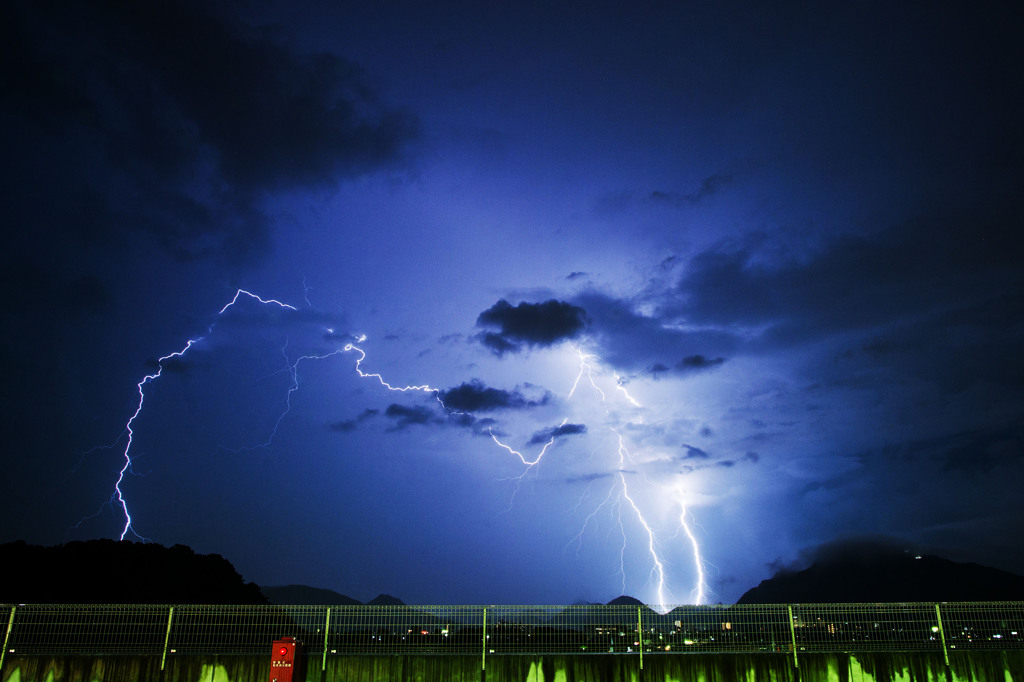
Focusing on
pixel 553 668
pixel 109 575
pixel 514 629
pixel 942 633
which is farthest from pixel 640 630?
pixel 109 575

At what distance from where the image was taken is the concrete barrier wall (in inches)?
381

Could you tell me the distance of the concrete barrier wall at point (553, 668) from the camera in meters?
9.67

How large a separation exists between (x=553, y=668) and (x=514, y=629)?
0.88 meters

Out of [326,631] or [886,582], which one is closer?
[326,631]

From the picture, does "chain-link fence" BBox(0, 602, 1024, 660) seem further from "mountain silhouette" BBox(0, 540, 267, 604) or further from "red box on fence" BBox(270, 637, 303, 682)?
Result: "mountain silhouette" BBox(0, 540, 267, 604)

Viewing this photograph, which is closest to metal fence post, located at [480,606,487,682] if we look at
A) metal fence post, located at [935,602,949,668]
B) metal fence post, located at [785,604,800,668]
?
metal fence post, located at [785,604,800,668]

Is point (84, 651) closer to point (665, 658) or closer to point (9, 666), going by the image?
point (9, 666)

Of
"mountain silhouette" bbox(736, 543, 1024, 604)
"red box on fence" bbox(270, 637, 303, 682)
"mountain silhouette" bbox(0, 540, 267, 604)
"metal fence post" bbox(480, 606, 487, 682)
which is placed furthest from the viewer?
"mountain silhouette" bbox(736, 543, 1024, 604)

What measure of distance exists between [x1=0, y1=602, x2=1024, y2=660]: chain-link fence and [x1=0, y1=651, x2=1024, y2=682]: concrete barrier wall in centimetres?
13

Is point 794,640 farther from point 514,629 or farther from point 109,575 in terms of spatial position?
point 109,575

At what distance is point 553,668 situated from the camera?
32.0 ft

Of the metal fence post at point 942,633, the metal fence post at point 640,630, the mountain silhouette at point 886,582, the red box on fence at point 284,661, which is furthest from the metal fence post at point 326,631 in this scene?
the mountain silhouette at point 886,582

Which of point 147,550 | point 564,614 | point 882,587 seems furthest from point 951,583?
point 564,614

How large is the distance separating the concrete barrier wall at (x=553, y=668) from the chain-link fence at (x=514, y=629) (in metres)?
0.13
